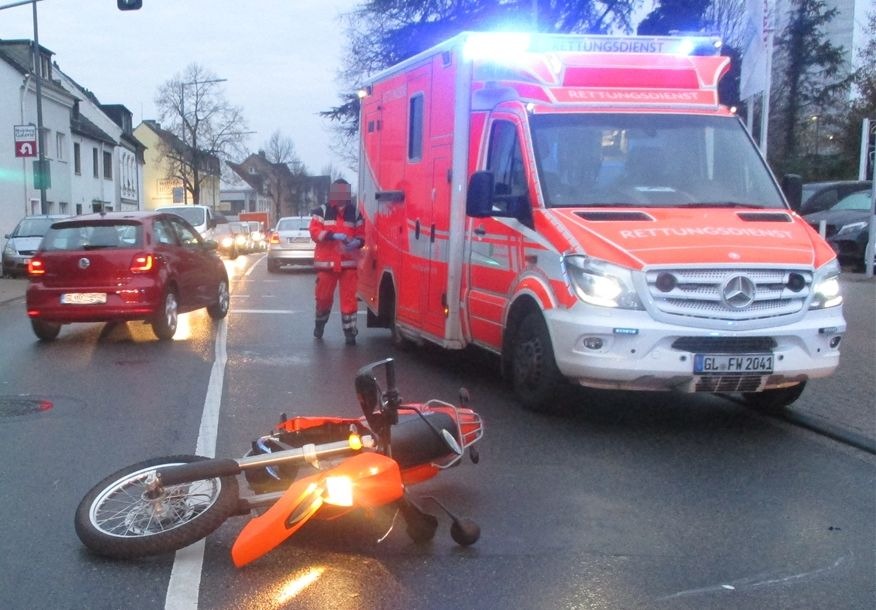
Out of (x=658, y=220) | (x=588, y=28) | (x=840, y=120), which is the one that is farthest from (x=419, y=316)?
(x=840, y=120)

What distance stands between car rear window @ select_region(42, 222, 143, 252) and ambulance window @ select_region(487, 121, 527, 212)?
548cm

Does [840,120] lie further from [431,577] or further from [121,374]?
[431,577]

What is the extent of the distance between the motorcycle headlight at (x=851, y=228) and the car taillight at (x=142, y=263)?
48.3 feet

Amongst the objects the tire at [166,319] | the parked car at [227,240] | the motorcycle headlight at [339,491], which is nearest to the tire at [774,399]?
the motorcycle headlight at [339,491]

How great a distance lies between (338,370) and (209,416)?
2.56 metres

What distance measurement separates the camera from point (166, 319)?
12.7 metres

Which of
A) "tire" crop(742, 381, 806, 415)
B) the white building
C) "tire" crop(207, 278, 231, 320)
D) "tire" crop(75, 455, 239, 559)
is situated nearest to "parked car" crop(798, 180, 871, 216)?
"tire" crop(207, 278, 231, 320)

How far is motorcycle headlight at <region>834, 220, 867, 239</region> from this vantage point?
21.3m

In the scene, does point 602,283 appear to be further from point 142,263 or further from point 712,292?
point 142,263

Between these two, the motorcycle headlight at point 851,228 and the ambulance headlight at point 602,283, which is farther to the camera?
the motorcycle headlight at point 851,228

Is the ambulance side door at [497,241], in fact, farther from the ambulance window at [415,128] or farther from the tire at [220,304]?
the tire at [220,304]

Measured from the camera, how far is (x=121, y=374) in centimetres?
1020

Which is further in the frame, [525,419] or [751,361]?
[525,419]

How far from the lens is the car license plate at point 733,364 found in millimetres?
6965
